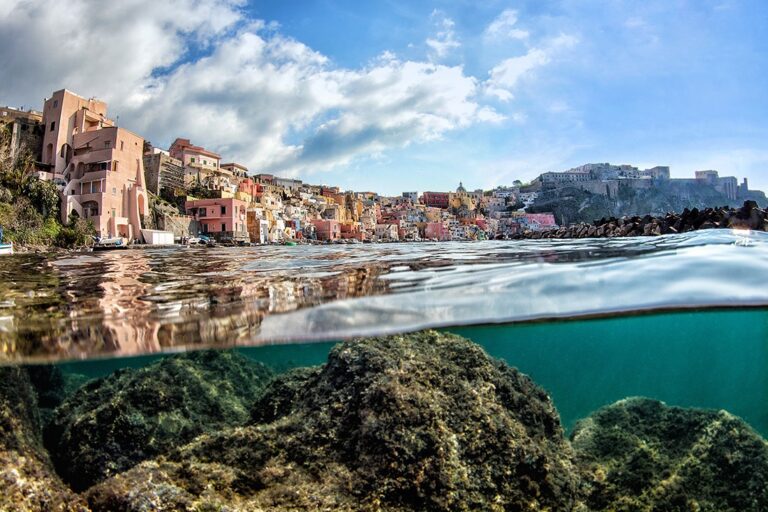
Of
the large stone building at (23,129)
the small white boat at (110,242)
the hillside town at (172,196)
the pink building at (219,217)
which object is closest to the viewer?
the small white boat at (110,242)

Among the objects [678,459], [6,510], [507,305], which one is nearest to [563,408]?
[678,459]

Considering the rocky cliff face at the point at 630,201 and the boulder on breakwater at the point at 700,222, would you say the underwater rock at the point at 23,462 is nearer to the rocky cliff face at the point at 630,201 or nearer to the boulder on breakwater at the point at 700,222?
the boulder on breakwater at the point at 700,222

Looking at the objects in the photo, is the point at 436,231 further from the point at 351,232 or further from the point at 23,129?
the point at 23,129

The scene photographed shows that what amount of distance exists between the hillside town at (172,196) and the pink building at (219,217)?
0.12 metres

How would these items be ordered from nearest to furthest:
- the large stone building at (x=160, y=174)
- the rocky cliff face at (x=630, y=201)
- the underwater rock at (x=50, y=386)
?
the underwater rock at (x=50, y=386), the large stone building at (x=160, y=174), the rocky cliff face at (x=630, y=201)

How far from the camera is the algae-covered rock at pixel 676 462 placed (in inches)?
267

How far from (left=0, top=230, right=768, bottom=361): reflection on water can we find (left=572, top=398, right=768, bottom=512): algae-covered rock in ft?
8.31

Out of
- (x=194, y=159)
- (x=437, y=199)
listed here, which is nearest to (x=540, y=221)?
(x=437, y=199)

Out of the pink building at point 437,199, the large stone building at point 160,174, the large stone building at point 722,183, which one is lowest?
the large stone building at point 160,174

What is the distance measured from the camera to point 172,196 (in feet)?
177

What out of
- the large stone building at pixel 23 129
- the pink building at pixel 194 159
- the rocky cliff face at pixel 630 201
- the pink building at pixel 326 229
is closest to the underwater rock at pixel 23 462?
the large stone building at pixel 23 129

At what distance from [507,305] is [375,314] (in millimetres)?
2069

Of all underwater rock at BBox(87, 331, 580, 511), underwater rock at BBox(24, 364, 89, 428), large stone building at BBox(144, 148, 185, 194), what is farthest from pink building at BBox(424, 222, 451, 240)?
underwater rock at BBox(87, 331, 580, 511)

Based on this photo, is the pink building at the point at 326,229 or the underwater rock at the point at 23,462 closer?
the underwater rock at the point at 23,462
